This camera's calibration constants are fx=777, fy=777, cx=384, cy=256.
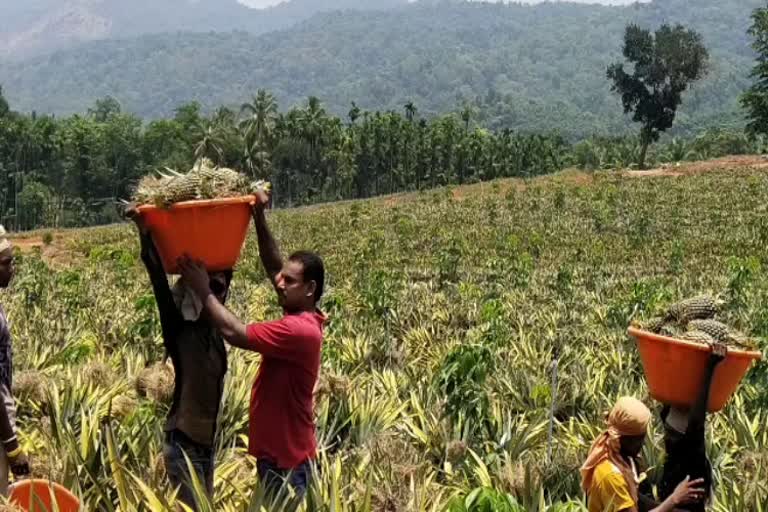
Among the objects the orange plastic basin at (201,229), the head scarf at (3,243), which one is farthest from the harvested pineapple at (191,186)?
the head scarf at (3,243)

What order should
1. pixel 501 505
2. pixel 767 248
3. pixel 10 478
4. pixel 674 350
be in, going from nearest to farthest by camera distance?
1. pixel 501 505
2. pixel 674 350
3. pixel 10 478
4. pixel 767 248

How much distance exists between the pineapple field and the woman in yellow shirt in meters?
0.19

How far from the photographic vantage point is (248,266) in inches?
814

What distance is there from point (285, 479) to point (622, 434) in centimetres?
154

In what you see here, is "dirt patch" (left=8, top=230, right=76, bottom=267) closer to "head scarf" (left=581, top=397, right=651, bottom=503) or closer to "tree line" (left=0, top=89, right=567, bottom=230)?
"head scarf" (left=581, top=397, right=651, bottom=503)

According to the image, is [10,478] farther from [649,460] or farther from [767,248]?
[767,248]

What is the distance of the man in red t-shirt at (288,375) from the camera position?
3.49 meters

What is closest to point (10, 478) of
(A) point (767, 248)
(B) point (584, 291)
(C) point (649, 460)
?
(C) point (649, 460)

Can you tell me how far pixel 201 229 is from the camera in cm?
321

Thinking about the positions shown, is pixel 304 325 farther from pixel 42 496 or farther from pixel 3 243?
pixel 3 243

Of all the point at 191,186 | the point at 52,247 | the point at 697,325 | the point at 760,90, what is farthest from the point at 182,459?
the point at 760,90

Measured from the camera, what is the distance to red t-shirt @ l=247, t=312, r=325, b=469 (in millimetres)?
3590

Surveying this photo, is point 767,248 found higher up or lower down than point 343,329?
lower down

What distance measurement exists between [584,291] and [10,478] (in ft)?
41.0
